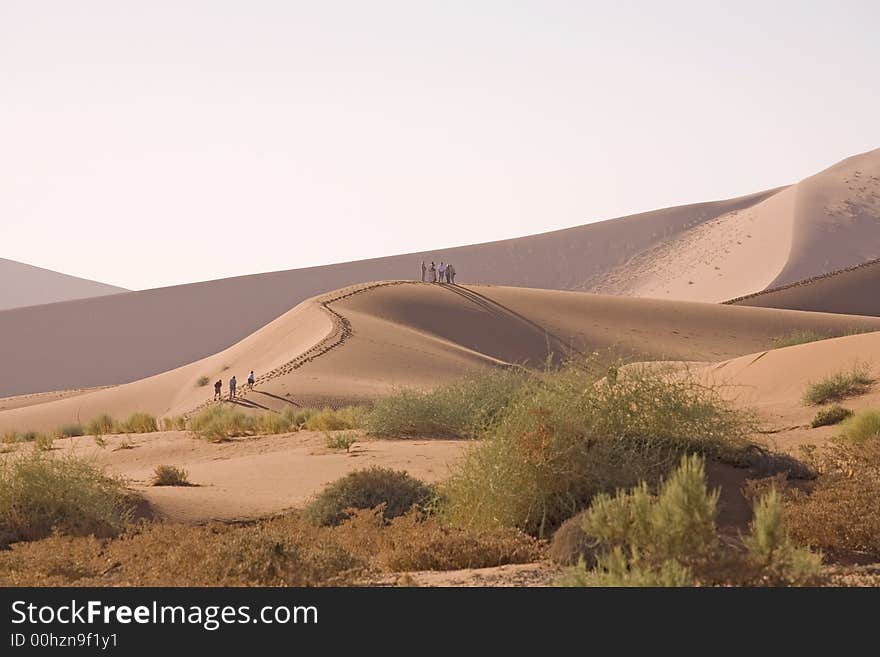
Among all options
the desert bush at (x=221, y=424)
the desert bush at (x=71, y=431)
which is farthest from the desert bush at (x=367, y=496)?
the desert bush at (x=71, y=431)

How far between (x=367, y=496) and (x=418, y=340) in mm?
29586

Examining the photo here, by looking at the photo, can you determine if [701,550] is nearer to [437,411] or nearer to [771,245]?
[437,411]

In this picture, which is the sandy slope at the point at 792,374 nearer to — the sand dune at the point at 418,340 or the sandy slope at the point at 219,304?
the sand dune at the point at 418,340

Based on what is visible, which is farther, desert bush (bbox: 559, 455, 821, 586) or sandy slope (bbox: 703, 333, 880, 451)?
sandy slope (bbox: 703, 333, 880, 451)

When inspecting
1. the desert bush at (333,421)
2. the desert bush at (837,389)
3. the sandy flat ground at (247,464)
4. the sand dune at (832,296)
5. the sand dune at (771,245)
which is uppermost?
the sand dune at (771,245)

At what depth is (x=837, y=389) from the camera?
77.3 feet

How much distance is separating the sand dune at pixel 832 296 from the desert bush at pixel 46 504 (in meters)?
58.0

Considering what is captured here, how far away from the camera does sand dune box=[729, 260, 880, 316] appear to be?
6638 cm

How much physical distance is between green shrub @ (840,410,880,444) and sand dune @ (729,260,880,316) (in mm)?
50021

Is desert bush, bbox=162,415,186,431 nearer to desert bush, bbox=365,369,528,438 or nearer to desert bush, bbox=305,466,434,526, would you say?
desert bush, bbox=365,369,528,438

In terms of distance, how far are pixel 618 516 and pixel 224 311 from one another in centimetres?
9819

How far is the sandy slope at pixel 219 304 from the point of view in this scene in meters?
88.1

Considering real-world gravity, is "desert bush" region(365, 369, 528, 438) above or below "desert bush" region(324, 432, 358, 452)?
above

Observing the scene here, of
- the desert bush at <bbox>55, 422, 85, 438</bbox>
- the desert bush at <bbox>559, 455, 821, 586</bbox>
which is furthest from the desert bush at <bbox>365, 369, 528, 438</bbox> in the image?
the desert bush at <bbox>559, 455, 821, 586</bbox>
